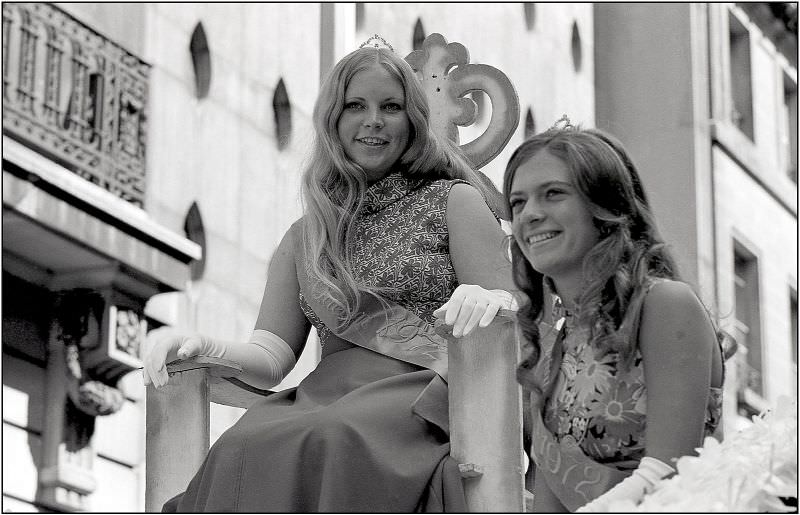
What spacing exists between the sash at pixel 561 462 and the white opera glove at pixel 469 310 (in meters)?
0.20

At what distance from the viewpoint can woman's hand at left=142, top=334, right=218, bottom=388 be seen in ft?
13.5

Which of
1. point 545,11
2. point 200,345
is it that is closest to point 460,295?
point 200,345

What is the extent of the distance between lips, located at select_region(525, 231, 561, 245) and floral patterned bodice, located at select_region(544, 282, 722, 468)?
0.67 feet

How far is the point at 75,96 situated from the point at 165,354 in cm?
580

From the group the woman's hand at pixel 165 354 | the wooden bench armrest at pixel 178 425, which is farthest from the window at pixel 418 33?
the woman's hand at pixel 165 354

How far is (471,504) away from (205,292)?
7405mm

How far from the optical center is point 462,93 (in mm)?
5148

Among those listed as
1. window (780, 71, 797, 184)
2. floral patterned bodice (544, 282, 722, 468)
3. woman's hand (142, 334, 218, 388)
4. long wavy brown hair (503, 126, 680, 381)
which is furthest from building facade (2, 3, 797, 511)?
window (780, 71, 797, 184)

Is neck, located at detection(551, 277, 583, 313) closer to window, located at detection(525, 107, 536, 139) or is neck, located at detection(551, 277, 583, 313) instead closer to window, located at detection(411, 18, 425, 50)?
window, located at detection(411, 18, 425, 50)

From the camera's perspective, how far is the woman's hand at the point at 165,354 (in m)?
4.12

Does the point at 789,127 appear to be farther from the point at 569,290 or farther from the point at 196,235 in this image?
the point at 569,290

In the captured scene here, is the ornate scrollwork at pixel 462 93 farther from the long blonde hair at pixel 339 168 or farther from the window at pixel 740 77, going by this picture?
the window at pixel 740 77

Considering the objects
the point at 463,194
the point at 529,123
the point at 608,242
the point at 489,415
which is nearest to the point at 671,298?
the point at 608,242

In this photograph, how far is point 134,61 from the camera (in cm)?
1034
